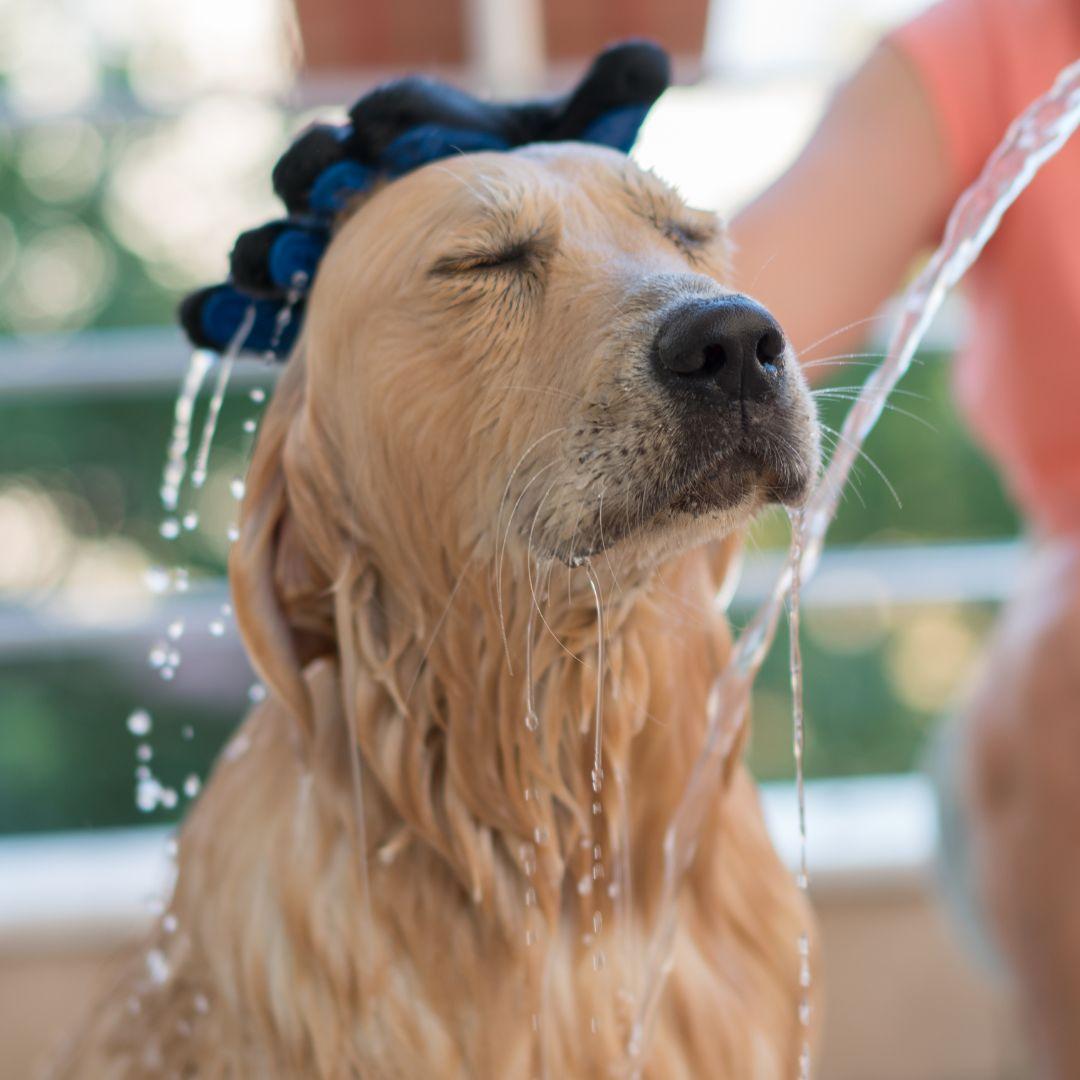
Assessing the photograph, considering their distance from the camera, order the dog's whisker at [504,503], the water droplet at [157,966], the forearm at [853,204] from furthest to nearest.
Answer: the forearm at [853,204], the water droplet at [157,966], the dog's whisker at [504,503]

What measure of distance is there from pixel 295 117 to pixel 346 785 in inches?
76.7

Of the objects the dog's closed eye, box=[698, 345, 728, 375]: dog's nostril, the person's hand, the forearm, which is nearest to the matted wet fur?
the dog's closed eye

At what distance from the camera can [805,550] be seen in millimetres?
1142

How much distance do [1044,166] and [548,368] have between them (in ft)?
2.60

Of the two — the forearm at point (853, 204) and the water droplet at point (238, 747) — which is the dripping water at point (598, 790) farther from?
the forearm at point (853, 204)

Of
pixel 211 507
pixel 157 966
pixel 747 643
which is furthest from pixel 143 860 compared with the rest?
pixel 747 643

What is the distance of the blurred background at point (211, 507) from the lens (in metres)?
2.43

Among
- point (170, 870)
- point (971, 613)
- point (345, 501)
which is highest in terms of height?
point (345, 501)

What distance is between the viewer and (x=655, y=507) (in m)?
0.89

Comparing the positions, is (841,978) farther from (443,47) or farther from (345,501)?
(443,47)

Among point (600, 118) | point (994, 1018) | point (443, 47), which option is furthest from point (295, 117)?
point (994, 1018)

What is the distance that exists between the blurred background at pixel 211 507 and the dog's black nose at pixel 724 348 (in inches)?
46.5

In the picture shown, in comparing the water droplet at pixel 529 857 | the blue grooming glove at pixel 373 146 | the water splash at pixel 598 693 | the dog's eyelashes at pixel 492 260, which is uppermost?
the blue grooming glove at pixel 373 146

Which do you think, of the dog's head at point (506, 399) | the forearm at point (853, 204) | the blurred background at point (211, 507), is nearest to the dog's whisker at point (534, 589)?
the dog's head at point (506, 399)
